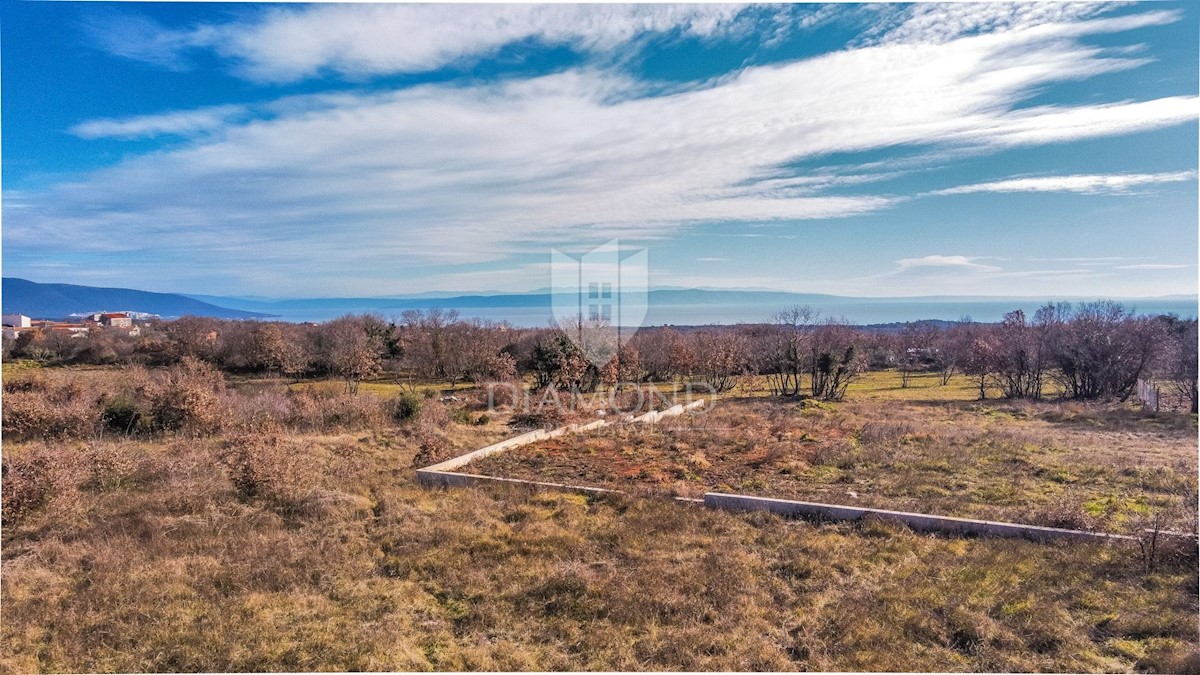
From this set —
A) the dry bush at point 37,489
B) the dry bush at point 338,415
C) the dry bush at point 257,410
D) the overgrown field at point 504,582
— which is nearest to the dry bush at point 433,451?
the overgrown field at point 504,582

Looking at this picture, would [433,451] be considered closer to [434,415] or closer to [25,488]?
[434,415]

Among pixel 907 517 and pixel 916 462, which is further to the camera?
pixel 916 462

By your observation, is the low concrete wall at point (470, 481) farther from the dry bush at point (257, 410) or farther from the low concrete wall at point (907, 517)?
the dry bush at point (257, 410)

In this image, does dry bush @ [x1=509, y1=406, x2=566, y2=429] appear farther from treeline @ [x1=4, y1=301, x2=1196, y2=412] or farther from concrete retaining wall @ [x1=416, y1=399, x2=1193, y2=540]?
concrete retaining wall @ [x1=416, y1=399, x2=1193, y2=540]

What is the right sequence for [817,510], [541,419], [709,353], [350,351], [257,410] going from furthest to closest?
[709,353] → [350,351] → [541,419] → [257,410] → [817,510]

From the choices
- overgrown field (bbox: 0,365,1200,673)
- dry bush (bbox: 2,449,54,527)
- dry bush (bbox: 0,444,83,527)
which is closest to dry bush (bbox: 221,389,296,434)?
overgrown field (bbox: 0,365,1200,673)

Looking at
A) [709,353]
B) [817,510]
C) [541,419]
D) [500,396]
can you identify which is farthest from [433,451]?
→ [709,353]
